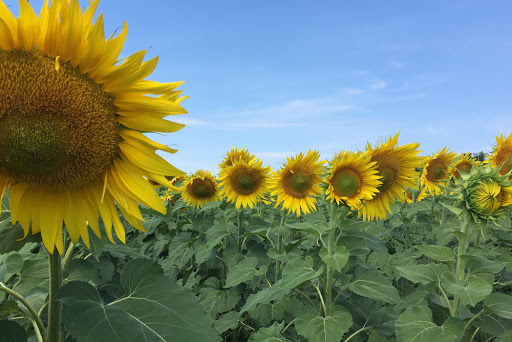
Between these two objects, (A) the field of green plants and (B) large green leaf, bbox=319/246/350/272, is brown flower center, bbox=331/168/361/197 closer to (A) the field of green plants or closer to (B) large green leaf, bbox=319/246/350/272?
(A) the field of green plants

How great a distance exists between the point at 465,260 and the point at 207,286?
2.64 metres

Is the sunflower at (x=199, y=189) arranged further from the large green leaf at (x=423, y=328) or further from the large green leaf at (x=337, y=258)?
the large green leaf at (x=423, y=328)

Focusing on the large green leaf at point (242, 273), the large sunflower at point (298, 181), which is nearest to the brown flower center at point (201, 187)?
the large sunflower at point (298, 181)

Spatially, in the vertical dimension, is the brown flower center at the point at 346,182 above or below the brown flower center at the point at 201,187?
above

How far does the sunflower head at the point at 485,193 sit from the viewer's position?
2475 millimetres

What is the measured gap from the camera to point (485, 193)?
2490 millimetres

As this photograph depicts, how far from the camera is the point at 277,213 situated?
271 inches

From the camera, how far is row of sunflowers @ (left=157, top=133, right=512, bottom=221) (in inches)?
106

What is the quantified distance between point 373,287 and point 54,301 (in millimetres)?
1967

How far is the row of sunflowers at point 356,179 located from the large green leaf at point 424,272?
48cm

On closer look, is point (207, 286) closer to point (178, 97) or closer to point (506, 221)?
point (178, 97)

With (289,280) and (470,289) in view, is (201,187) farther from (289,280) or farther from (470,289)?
(470,289)

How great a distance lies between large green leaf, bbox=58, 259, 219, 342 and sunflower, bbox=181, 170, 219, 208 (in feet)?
13.3

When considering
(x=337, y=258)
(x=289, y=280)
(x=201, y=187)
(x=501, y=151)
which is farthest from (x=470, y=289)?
(x=201, y=187)
